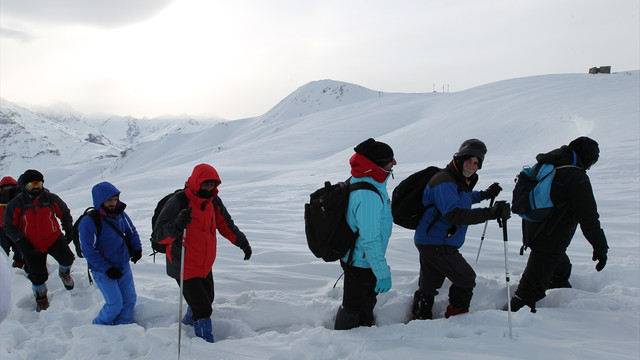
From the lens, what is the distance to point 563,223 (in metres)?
3.35

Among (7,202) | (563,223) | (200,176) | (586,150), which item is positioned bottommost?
(563,223)

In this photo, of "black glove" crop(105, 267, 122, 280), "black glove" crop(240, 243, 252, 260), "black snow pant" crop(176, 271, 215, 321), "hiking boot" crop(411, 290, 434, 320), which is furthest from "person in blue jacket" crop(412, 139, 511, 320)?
"black glove" crop(105, 267, 122, 280)

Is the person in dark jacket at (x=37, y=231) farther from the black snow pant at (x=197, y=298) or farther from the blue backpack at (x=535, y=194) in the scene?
the blue backpack at (x=535, y=194)

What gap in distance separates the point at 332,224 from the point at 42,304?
4105 mm

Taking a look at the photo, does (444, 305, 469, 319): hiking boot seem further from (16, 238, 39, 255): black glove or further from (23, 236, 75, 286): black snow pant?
(16, 238, 39, 255): black glove

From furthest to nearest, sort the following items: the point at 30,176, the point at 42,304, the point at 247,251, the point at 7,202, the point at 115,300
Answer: the point at 7,202, the point at 30,176, the point at 42,304, the point at 247,251, the point at 115,300

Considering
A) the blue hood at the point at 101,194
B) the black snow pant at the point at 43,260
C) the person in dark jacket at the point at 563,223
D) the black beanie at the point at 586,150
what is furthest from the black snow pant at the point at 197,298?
the black beanie at the point at 586,150

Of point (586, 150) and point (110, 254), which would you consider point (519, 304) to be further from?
point (110, 254)

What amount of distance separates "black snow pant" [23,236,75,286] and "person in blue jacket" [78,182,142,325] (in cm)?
129

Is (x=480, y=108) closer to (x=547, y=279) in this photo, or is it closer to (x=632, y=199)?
(x=632, y=199)

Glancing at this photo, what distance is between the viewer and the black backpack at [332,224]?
9.75 ft

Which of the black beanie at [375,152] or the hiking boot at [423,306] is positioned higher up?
the black beanie at [375,152]

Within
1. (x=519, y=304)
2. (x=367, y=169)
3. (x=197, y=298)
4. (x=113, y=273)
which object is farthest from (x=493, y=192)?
(x=113, y=273)

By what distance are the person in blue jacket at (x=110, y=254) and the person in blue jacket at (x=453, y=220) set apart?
325 cm
